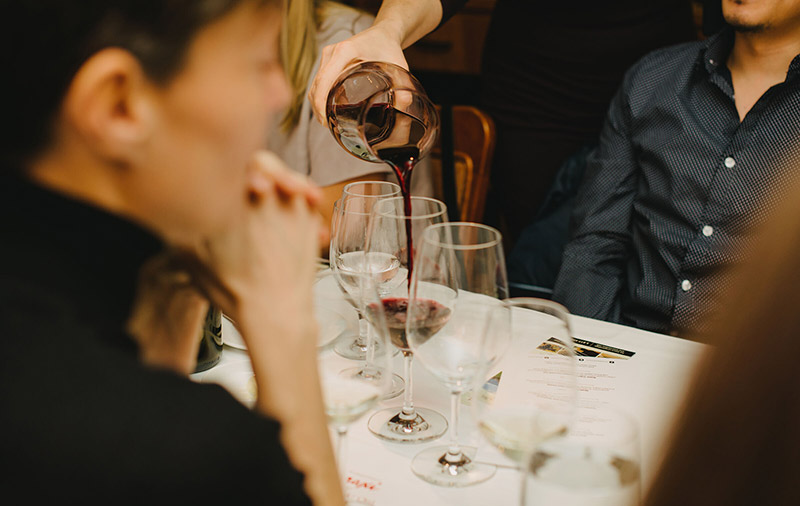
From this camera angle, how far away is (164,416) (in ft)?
1.70

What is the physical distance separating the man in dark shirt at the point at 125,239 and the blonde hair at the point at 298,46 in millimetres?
1264

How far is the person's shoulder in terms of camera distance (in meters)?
1.99

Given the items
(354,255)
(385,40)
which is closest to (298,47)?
(385,40)

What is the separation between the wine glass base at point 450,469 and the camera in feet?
2.83

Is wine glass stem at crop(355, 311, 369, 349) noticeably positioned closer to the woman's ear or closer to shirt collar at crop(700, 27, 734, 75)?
the woman's ear

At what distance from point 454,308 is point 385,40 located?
2.49ft

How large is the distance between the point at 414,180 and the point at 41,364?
1.52 m

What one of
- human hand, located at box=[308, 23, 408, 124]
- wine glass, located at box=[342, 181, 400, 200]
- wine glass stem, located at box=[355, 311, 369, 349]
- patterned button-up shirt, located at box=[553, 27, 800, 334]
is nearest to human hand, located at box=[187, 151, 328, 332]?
wine glass stem, located at box=[355, 311, 369, 349]

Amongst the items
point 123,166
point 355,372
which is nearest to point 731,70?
point 355,372

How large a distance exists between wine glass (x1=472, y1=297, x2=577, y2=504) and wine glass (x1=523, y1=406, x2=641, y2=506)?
19 millimetres

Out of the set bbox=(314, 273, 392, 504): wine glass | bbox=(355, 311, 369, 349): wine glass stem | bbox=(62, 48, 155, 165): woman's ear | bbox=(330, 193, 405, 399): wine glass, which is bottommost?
bbox=(355, 311, 369, 349): wine glass stem

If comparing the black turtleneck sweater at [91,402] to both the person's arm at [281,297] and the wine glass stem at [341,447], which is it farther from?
the wine glass stem at [341,447]

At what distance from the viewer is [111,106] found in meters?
0.54

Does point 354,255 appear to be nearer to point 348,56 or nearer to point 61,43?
point 348,56
